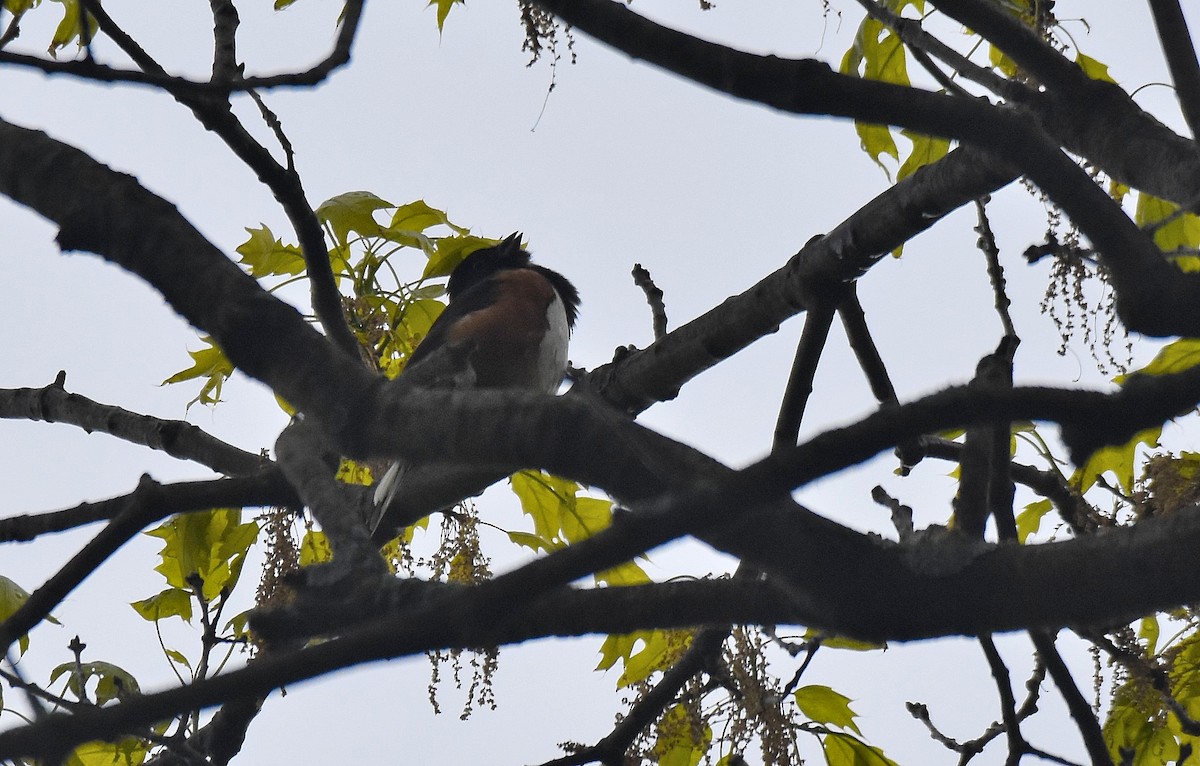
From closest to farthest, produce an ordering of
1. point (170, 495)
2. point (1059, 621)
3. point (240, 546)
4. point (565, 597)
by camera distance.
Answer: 1. point (1059, 621)
2. point (565, 597)
3. point (170, 495)
4. point (240, 546)

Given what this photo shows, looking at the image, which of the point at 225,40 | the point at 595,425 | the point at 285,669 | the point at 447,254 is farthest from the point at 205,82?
the point at 447,254

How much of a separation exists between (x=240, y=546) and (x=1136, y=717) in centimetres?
203

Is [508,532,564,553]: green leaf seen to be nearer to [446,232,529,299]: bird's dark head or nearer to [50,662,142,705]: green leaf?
[50,662,142,705]: green leaf

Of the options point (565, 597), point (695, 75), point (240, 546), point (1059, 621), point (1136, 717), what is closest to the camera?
point (1059, 621)

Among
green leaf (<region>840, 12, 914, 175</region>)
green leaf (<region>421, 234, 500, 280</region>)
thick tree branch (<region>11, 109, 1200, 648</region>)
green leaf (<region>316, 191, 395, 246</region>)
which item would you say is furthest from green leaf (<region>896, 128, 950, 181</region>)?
thick tree branch (<region>11, 109, 1200, 648</region>)

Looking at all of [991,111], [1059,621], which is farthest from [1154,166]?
[1059,621]

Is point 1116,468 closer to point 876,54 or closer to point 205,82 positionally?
point 876,54

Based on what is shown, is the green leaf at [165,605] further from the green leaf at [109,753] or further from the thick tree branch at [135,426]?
the thick tree branch at [135,426]

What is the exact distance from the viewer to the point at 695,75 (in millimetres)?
1160

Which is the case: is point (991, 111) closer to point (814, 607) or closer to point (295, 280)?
point (814, 607)

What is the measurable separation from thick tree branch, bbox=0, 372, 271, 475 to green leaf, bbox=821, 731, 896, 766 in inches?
54.2

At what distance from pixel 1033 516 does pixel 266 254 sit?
1946mm

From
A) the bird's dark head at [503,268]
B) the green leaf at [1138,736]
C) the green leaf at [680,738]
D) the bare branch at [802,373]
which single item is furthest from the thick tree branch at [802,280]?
the bird's dark head at [503,268]

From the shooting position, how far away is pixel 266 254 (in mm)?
2645
